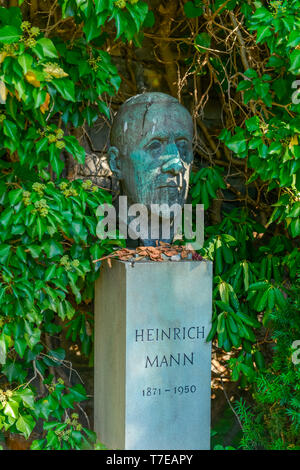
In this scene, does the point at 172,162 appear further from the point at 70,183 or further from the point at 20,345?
the point at 20,345

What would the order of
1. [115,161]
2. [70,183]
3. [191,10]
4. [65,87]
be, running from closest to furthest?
[65,87] < [70,183] < [115,161] < [191,10]

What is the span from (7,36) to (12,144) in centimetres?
39

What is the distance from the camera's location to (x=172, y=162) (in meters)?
2.22

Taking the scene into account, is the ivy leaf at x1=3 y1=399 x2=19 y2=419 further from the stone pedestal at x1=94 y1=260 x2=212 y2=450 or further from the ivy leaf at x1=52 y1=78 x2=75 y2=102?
the ivy leaf at x1=52 y1=78 x2=75 y2=102

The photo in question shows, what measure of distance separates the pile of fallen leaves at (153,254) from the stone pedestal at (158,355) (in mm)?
42

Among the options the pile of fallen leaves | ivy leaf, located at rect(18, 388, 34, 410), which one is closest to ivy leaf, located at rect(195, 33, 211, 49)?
the pile of fallen leaves

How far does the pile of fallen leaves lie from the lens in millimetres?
2207

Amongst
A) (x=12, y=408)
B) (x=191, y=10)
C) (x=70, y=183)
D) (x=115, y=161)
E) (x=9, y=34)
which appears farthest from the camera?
(x=191, y=10)

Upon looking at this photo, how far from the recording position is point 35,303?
2197mm

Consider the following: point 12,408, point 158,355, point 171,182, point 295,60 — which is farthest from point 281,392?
point 295,60

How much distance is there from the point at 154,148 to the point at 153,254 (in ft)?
1.45

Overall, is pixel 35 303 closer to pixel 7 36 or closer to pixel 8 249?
pixel 8 249

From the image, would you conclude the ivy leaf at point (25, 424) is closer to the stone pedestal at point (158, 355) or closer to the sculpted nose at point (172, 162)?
the stone pedestal at point (158, 355)

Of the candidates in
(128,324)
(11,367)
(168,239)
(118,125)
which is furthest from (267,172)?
(11,367)
